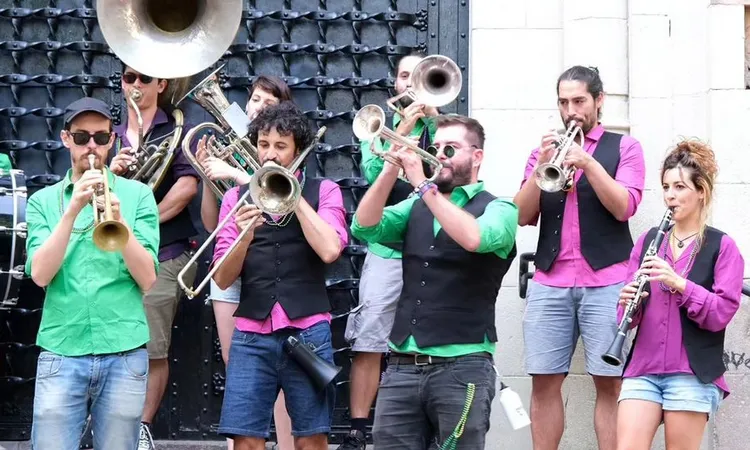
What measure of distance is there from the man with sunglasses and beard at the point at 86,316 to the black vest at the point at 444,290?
1058mm

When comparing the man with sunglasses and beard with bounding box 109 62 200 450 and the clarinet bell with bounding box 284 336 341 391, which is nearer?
the clarinet bell with bounding box 284 336 341 391

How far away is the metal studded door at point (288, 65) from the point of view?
7.62m

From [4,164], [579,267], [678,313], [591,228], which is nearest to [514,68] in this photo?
[591,228]

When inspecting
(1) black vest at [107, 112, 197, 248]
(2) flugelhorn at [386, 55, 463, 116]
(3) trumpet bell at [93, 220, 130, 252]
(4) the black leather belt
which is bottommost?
(4) the black leather belt

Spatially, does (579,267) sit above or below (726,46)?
below

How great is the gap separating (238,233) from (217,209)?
81cm

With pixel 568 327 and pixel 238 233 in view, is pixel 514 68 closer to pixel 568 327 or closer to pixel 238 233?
pixel 568 327

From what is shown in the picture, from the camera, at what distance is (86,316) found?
5496 millimetres

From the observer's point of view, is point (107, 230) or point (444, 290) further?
point (444, 290)

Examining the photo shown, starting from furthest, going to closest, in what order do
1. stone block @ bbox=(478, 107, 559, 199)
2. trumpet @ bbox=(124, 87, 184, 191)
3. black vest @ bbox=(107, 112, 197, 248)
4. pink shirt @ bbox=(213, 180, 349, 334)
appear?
stone block @ bbox=(478, 107, 559, 199)
black vest @ bbox=(107, 112, 197, 248)
trumpet @ bbox=(124, 87, 184, 191)
pink shirt @ bbox=(213, 180, 349, 334)

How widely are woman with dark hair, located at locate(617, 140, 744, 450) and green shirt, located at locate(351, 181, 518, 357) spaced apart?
65cm

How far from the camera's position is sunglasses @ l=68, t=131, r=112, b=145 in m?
5.68

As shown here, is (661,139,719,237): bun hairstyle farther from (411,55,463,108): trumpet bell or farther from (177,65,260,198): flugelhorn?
(177,65,260,198): flugelhorn

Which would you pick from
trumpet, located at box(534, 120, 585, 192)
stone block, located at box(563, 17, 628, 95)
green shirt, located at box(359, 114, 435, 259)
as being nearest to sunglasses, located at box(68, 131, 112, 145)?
green shirt, located at box(359, 114, 435, 259)
